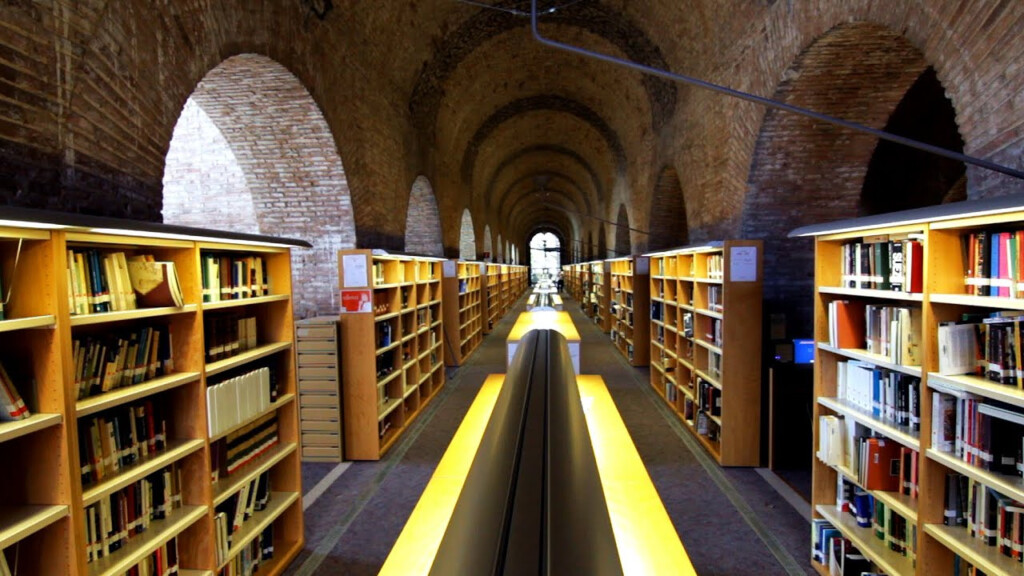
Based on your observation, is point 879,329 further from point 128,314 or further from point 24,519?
point 24,519

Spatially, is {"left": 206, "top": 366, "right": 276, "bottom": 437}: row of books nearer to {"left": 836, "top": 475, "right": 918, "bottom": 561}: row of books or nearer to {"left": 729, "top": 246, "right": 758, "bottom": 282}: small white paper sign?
{"left": 836, "top": 475, "right": 918, "bottom": 561}: row of books

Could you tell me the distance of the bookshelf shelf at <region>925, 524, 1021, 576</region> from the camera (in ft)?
7.58

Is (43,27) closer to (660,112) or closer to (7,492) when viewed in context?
(7,492)

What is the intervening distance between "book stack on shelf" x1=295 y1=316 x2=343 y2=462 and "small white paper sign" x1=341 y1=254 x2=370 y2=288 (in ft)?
1.74

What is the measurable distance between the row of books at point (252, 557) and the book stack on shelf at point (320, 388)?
78.6 inches

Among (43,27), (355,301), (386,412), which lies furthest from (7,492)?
(386,412)

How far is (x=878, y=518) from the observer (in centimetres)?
330

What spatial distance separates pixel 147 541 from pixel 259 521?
108 centimetres

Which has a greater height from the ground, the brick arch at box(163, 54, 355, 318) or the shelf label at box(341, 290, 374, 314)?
the brick arch at box(163, 54, 355, 318)

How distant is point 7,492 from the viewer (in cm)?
220

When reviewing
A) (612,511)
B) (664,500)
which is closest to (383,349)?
(664,500)

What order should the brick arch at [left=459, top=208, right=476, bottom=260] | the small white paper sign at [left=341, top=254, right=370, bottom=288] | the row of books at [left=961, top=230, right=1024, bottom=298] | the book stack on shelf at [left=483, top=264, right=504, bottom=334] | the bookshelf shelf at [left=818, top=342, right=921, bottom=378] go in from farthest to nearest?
1. the brick arch at [left=459, top=208, right=476, bottom=260]
2. the book stack on shelf at [left=483, top=264, right=504, bottom=334]
3. the small white paper sign at [left=341, top=254, right=370, bottom=288]
4. the bookshelf shelf at [left=818, top=342, right=921, bottom=378]
5. the row of books at [left=961, top=230, right=1024, bottom=298]

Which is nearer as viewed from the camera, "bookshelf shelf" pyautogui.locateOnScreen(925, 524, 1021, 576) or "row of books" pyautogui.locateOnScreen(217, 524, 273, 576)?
"bookshelf shelf" pyautogui.locateOnScreen(925, 524, 1021, 576)

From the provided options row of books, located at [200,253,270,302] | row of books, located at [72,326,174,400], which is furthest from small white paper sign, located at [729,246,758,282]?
row of books, located at [72,326,174,400]
